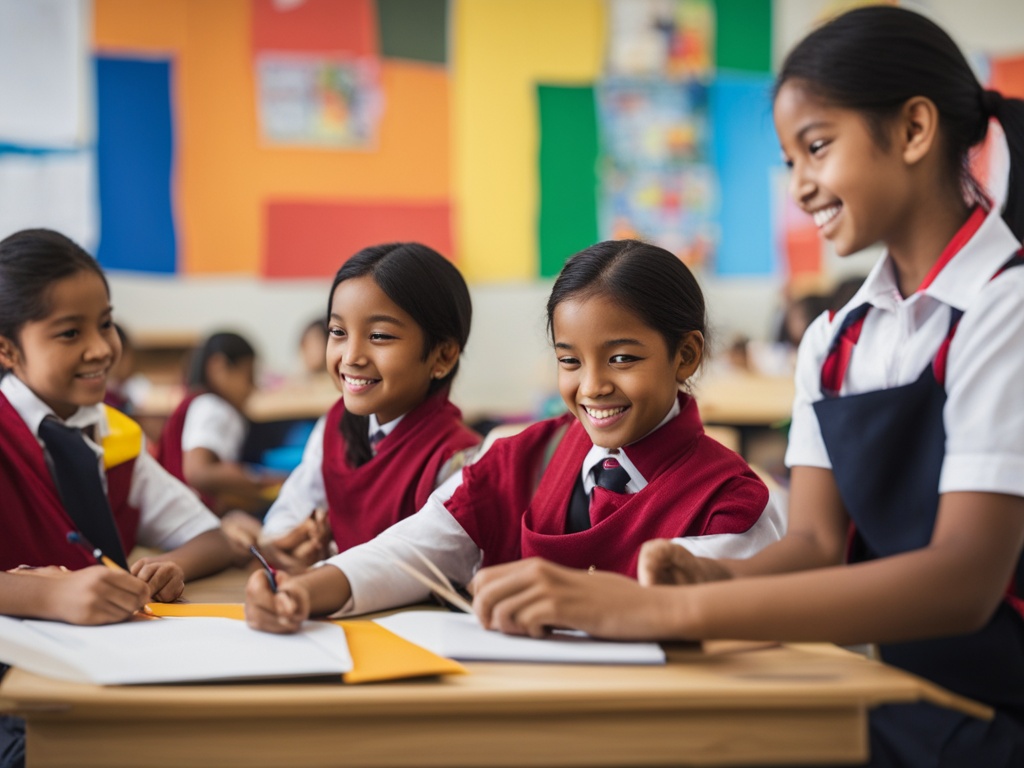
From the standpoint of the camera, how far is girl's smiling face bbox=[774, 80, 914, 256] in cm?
95

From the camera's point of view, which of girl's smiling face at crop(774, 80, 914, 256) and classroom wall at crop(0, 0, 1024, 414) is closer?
girl's smiling face at crop(774, 80, 914, 256)

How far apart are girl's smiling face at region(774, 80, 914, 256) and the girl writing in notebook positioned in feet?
3.11

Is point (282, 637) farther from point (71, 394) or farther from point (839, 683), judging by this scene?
point (71, 394)

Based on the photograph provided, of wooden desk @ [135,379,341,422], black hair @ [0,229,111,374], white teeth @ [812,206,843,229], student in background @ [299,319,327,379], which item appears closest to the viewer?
white teeth @ [812,206,843,229]

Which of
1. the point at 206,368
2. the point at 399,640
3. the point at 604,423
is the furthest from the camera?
the point at 206,368

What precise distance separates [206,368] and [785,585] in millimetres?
2684

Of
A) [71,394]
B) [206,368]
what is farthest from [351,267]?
[206,368]

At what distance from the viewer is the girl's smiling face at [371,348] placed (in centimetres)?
148

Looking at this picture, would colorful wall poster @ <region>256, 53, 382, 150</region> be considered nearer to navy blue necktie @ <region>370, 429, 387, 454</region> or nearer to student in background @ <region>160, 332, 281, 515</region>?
student in background @ <region>160, 332, 281, 515</region>

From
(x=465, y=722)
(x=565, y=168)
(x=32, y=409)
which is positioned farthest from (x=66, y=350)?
(x=565, y=168)

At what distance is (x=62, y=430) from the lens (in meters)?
1.46

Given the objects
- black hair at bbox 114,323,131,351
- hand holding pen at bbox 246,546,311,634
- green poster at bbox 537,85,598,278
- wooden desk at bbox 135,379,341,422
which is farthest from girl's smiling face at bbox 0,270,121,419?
green poster at bbox 537,85,598,278

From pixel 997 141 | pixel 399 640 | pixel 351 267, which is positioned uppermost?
pixel 997 141

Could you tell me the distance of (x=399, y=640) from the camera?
91 cm
